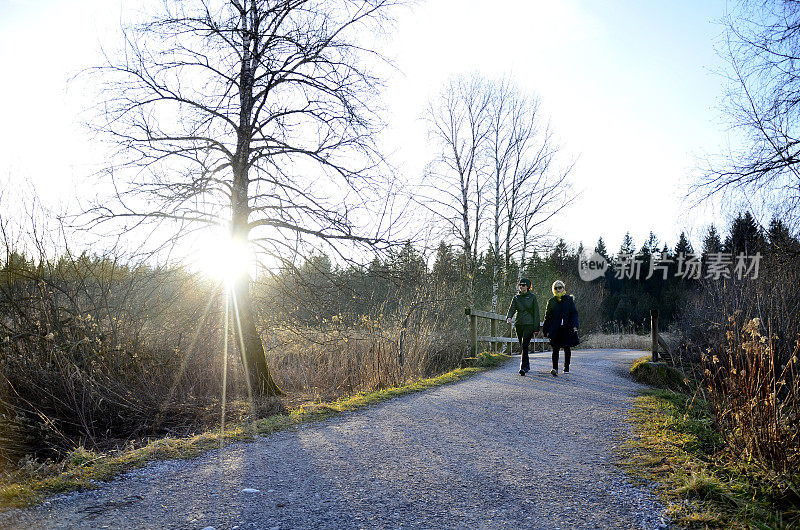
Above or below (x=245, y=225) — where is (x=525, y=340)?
below

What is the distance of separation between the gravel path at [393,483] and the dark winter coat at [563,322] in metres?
3.98

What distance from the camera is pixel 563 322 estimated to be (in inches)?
408

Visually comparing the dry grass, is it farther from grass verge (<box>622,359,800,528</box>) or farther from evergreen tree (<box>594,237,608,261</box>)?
evergreen tree (<box>594,237,608,261</box>)

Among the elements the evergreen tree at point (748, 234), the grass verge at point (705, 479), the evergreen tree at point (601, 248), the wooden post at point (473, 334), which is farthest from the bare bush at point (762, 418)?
the evergreen tree at point (601, 248)

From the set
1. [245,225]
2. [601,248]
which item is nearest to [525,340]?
[245,225]

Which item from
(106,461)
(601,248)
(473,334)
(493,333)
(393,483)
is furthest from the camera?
(601,248)

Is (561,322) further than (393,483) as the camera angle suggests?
Yes

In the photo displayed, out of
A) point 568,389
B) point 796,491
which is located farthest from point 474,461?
point 568,389

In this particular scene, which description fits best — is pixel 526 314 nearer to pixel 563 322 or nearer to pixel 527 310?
pixel 527 310

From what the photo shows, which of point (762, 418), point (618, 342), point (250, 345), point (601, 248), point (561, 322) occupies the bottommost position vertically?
point (618, 342)

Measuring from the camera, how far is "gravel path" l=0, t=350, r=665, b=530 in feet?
10.7

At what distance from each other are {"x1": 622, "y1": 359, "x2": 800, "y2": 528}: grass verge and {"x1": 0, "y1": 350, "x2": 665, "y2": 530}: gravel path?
19cm

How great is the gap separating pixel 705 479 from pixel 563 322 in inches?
269

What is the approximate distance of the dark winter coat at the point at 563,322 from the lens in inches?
404
